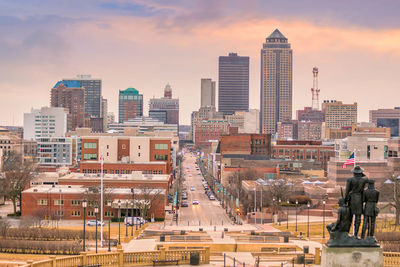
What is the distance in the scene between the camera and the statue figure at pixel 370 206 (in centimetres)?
3422

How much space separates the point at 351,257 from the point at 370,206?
2780 mm

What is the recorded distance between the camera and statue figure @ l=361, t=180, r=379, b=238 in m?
34.2

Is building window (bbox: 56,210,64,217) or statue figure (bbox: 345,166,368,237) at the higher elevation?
statue figure (bbox: 345,166,368,237)

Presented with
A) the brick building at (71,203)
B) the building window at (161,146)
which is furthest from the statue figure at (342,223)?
the building window at (161,146)

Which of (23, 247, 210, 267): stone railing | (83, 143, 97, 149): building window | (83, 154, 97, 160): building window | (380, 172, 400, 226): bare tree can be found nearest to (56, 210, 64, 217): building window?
(83, 154, 97, 160): building window

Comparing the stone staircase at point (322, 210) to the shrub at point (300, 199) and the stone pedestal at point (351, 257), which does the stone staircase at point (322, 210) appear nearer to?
the shrub at point (300, 199)

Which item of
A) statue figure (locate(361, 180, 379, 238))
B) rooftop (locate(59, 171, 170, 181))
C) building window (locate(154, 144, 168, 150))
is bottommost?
rooftop (locate(59, 171, 170, 181))

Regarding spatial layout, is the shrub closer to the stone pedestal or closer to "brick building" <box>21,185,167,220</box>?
"brick building" <box>21,185,167,220</box>

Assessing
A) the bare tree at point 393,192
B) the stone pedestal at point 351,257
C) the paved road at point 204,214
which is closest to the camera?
the stone pedestal at point 351,257

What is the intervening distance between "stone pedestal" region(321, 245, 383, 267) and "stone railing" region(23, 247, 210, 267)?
44.8ft

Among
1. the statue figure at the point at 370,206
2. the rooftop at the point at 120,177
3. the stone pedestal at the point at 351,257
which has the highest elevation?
the statue figure at the point at 370,206

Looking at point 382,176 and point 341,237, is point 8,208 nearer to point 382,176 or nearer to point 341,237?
point 382,176

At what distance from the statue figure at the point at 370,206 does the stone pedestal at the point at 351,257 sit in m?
1.02

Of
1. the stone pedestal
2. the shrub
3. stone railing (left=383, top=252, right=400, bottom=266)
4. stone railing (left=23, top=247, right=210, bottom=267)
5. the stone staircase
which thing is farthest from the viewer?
the shrub
